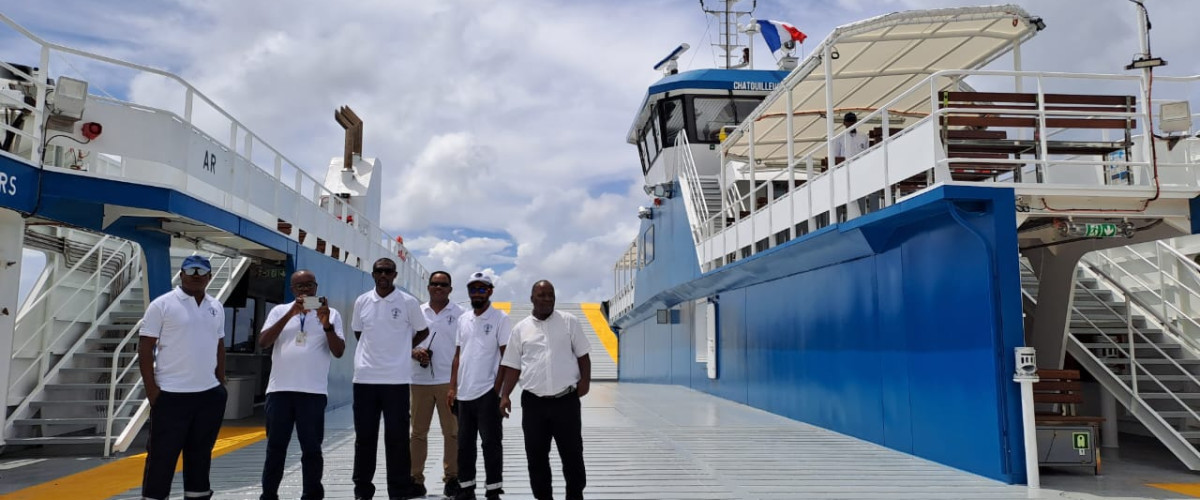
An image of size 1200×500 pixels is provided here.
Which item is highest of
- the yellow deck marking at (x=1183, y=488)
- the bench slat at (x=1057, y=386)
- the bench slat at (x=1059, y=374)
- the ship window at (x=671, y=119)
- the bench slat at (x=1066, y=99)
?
the ship window at (x=671, y=119)

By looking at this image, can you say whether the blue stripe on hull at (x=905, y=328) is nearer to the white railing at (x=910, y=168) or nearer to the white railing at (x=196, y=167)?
the white railing at (x=910, y=168)

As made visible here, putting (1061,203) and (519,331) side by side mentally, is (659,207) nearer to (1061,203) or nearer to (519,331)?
(1061,203)

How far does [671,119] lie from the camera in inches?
758

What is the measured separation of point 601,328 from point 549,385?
34.7m

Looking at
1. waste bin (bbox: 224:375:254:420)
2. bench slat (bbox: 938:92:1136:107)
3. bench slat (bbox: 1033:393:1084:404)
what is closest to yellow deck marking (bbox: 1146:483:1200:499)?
bench slat (bbox: 1033:393:1084:404)

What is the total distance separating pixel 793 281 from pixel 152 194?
7.94 m

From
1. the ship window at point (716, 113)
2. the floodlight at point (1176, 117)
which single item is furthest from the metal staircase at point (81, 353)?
the ship window at point (716, 113)

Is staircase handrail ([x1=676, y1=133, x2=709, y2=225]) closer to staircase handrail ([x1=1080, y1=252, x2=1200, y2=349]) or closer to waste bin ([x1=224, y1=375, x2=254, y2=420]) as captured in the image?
staircase handrail ([x1=1080, y1=252, x2=1200, y2=349])

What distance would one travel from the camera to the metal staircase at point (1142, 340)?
318 inches

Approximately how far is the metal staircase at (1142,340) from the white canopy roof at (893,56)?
Result: 299 centimetres

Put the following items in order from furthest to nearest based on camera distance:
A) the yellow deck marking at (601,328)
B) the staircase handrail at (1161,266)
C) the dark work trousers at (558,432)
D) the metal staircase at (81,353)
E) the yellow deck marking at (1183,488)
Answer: the yellow deck marking at (601,328)
the staircase handrail at (1161,266)
the metal staircase at (81,353)
the yellow deck marking at (1183,488)
the dark work trousers at (558,432)

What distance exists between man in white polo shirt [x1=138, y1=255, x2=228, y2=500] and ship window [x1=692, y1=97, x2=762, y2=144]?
48.6 feet

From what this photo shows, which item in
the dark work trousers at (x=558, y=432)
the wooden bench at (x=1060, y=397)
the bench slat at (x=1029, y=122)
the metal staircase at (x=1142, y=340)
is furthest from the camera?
the metal staircase at (x=1142, y=340)

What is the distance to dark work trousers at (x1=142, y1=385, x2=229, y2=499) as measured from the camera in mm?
4820
